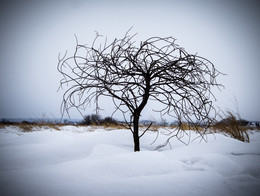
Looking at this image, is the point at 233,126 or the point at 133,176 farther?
the point at 233,126

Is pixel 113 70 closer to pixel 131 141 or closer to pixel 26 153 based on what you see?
pixel 131 141

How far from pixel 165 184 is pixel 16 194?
796mm

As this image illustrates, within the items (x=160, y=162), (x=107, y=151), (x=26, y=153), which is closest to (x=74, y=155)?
(x=107, y=151)

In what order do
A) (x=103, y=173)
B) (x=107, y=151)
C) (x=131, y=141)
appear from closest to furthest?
(x=103, y=173) < (x=107, y=151) < (x=131, y=141)

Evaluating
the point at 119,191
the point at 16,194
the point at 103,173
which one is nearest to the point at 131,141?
the point at 103,173

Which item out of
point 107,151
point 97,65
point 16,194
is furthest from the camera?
point 107,151

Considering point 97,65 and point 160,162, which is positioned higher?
point 97,65

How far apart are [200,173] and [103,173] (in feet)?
2.23

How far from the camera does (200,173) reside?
3.04 ft

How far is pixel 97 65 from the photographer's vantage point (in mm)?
1524

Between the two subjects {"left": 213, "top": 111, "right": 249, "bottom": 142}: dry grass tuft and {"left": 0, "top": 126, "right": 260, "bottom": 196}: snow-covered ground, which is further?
{"left": 213, "top": 111, "right": 249, "bottom": 142}: dry grass tuft

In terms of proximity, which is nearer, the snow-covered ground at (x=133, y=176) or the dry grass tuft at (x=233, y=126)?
the snow-covered ground at (x=133, y=176)

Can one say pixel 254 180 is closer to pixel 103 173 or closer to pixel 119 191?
pixel 119 191

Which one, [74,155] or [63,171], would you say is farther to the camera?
[74,155]
